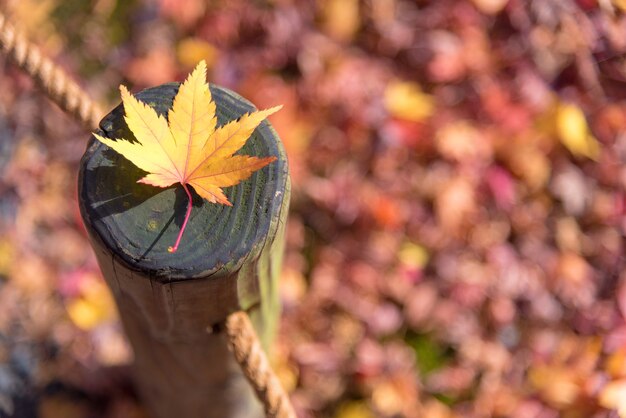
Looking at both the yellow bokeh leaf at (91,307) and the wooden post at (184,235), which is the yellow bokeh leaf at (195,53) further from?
the wooden post at (184,235)

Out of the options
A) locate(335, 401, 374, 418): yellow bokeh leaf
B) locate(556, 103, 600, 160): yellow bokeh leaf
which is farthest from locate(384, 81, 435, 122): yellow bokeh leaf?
locate(335, 401, 374, 418): yellow bokeh leaf

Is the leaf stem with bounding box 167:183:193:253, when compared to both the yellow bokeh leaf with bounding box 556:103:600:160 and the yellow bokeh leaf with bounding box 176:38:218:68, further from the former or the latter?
the yellow bokeh leaf with bounding box 556:103:600:160

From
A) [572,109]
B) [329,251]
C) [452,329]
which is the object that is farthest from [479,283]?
[572,109]

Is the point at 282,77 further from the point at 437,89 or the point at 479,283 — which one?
the point at 479,283

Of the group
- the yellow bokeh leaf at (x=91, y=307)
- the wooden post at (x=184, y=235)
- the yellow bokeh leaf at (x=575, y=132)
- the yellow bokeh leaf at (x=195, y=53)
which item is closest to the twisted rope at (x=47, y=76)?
the wooden post at (x=184, y=235)

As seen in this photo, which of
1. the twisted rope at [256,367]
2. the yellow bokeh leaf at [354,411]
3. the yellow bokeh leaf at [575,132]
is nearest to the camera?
the twisted rope at [256,367]
